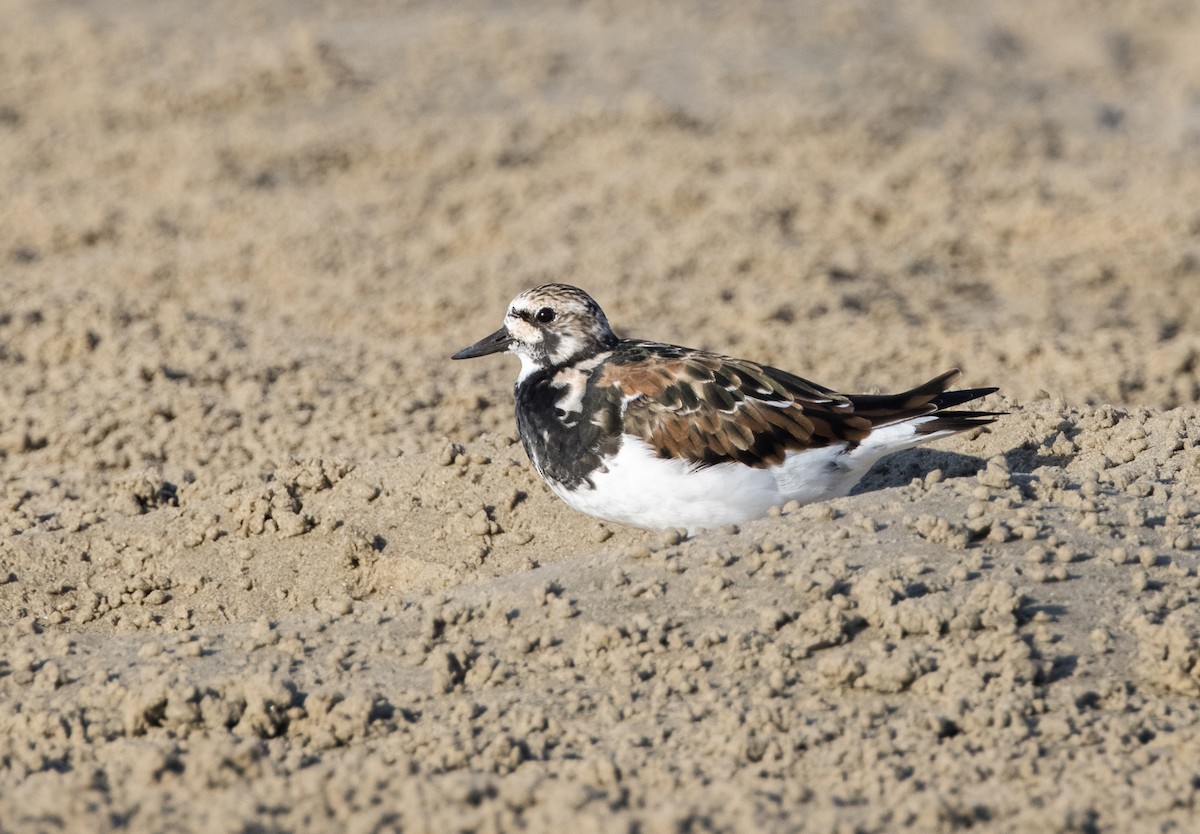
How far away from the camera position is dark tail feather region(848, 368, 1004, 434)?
5059 mm

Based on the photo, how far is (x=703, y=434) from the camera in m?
4.96

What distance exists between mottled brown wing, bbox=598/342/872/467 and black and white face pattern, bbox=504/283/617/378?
0.95 feet

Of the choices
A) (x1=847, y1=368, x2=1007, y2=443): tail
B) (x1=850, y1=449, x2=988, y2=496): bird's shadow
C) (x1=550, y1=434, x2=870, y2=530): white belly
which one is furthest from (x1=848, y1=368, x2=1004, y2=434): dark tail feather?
(x1=850, y1=449, x2=988, y2=496): bird's shadow

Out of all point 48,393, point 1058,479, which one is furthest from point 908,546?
point 48,393

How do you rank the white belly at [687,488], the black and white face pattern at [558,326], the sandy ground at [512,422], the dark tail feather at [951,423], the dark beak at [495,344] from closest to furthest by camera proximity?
the sandy ground at [512,422]
the white belly at [687,488]
the dark tail feather at [951,423]
the black and white face pattern at [558,326]
the dark beak at [495,344]

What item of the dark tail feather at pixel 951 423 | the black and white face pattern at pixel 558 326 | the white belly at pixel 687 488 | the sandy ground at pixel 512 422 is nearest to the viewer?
the sandy ground at pixel 512 422

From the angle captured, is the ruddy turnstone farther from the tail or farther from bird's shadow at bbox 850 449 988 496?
bird's shadow at bbox 850 449 988 496

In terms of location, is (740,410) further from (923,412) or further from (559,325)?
(559,325)

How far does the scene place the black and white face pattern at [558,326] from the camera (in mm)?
5453

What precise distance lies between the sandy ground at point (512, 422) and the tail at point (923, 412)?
19 cm

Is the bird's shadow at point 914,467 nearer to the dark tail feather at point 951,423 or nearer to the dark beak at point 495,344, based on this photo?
the dark tail feather at point 951,423

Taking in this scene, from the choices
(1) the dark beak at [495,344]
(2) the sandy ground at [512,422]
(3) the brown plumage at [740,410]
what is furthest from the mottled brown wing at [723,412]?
(1) the dark beak at [495,344]

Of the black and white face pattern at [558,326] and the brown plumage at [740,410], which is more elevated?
the black and white face pattern at [558,326]

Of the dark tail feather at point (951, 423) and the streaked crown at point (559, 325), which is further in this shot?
the streaked crown at point (559, 325)
